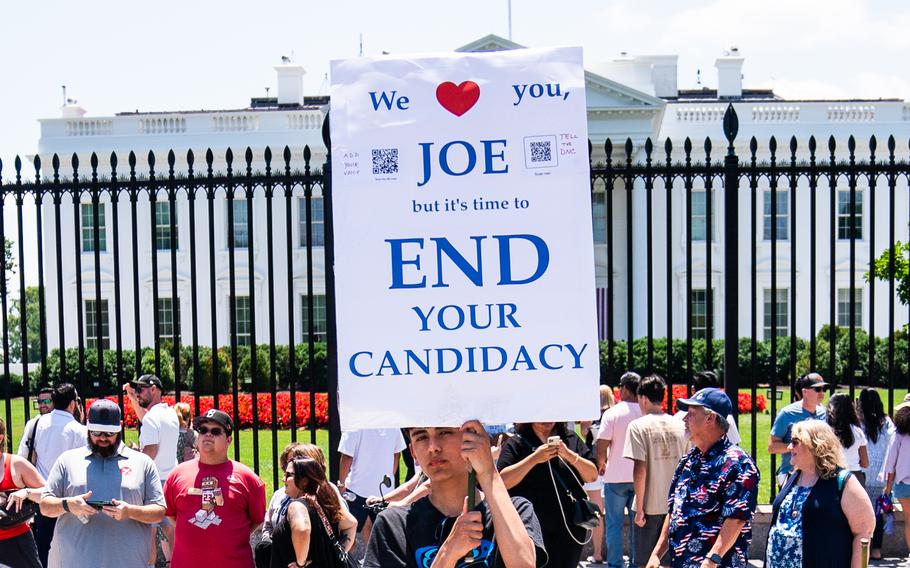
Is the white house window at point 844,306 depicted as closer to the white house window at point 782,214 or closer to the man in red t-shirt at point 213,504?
the white house window at point 782,214

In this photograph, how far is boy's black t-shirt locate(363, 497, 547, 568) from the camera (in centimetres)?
398

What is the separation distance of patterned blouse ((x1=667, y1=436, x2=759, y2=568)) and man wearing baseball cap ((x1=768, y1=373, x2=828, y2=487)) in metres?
2.88

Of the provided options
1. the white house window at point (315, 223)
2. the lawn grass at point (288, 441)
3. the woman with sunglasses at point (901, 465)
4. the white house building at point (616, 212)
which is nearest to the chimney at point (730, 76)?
the white house building at point (616, 212)

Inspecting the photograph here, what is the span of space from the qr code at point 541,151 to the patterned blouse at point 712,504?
8.57ft

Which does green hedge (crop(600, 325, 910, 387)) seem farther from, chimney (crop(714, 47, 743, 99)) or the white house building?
chimney (crop(714, 47, 743, 99))

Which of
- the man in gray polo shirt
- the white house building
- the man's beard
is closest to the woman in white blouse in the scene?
the man in gray polo shirt

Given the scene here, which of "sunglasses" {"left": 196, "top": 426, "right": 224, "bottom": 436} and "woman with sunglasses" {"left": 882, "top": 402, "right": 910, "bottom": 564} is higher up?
"sunglasses" {"left": 196, "top": 426, "right": 224, "bottom": 436}

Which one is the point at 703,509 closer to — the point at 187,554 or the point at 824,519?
the point at 824,519

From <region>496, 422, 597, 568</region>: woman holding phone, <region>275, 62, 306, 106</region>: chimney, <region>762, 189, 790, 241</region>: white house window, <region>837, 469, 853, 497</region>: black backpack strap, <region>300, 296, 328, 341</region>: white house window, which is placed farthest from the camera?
<region>275, 62, 306, 106</region>: chimney

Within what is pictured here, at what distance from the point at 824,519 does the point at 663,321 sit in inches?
1067

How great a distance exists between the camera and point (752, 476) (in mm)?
5980

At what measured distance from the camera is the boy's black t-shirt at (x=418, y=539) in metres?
3.98

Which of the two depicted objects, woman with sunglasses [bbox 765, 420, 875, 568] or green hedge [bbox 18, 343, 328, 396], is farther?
green hedge [bbox 18, 343, 328, 396]

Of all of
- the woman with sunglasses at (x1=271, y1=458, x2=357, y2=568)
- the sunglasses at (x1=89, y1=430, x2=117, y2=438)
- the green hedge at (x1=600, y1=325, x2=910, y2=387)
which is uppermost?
the sunglasses at (x1=89, y1=430, x2=117, y2=438)
